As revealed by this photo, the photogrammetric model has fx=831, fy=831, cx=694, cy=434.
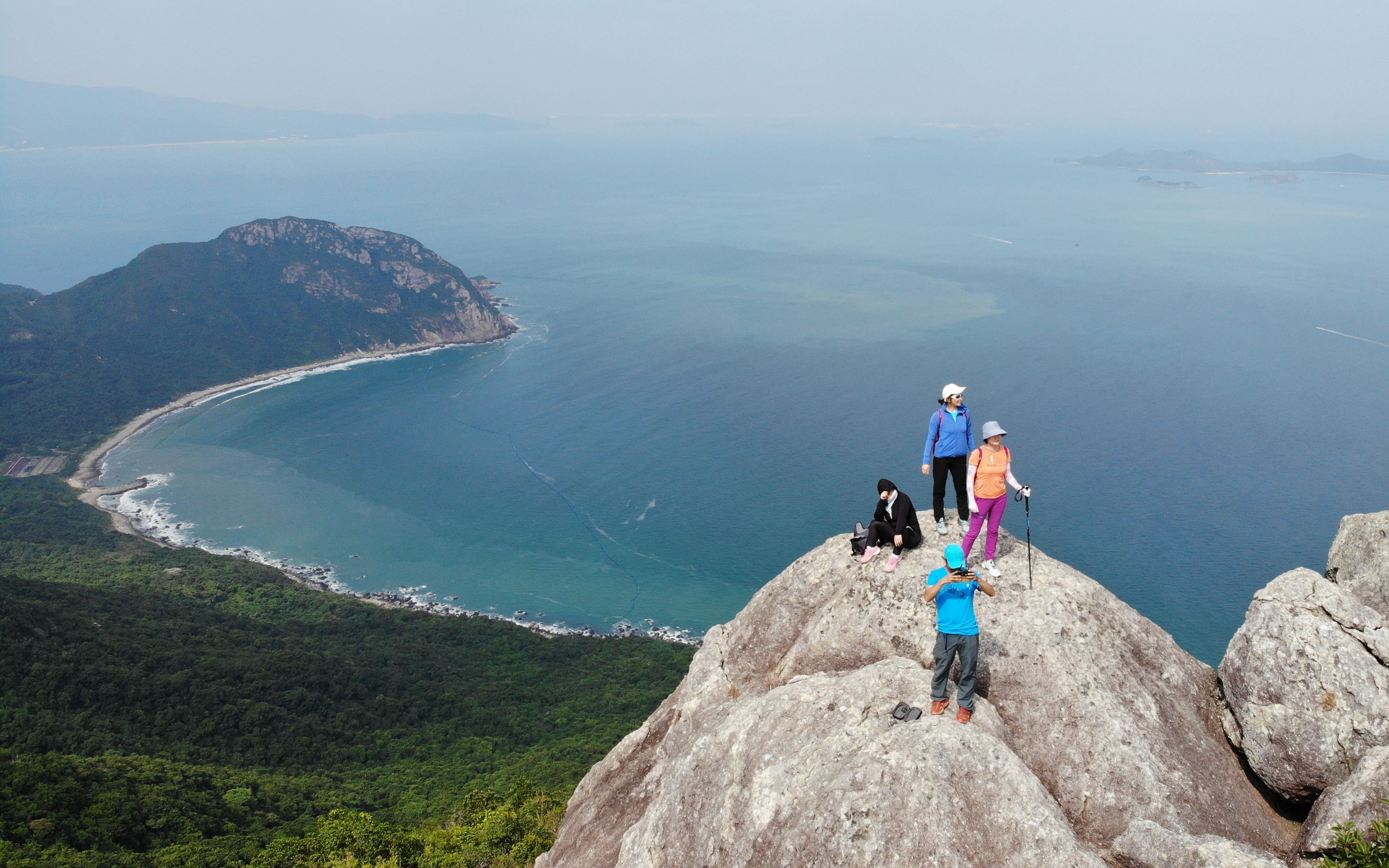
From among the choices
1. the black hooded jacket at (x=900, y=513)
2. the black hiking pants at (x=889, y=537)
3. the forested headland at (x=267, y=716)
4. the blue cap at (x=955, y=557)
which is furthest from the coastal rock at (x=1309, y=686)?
the forested headland at (x=267, y=716)

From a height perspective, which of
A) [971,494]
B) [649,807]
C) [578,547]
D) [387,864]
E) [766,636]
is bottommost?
[578,547]

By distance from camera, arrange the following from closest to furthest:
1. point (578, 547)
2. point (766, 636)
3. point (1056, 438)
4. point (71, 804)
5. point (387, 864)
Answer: point (766, 636)
point (387, 864)
point (71, 804)
point (578, 547)
point (1056, 438)

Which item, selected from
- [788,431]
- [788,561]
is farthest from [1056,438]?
[788,561]

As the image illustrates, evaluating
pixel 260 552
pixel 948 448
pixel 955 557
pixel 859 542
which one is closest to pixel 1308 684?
pixel 955 557

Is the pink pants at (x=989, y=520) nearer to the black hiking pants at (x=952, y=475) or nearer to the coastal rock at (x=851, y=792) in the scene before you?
the black hiking pants at (x=952, y=475)

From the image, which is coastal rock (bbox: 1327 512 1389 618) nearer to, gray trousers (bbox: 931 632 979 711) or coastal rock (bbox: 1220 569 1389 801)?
coastal rock (bbox: 1220 569 1389 801)

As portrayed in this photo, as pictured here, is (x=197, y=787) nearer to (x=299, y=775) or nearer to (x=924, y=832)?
(x=299, y=775)

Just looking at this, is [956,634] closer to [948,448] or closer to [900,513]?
[900,513]

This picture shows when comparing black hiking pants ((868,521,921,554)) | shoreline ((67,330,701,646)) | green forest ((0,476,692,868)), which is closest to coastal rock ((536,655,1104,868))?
black hiking pants ((868,521,921,554))
